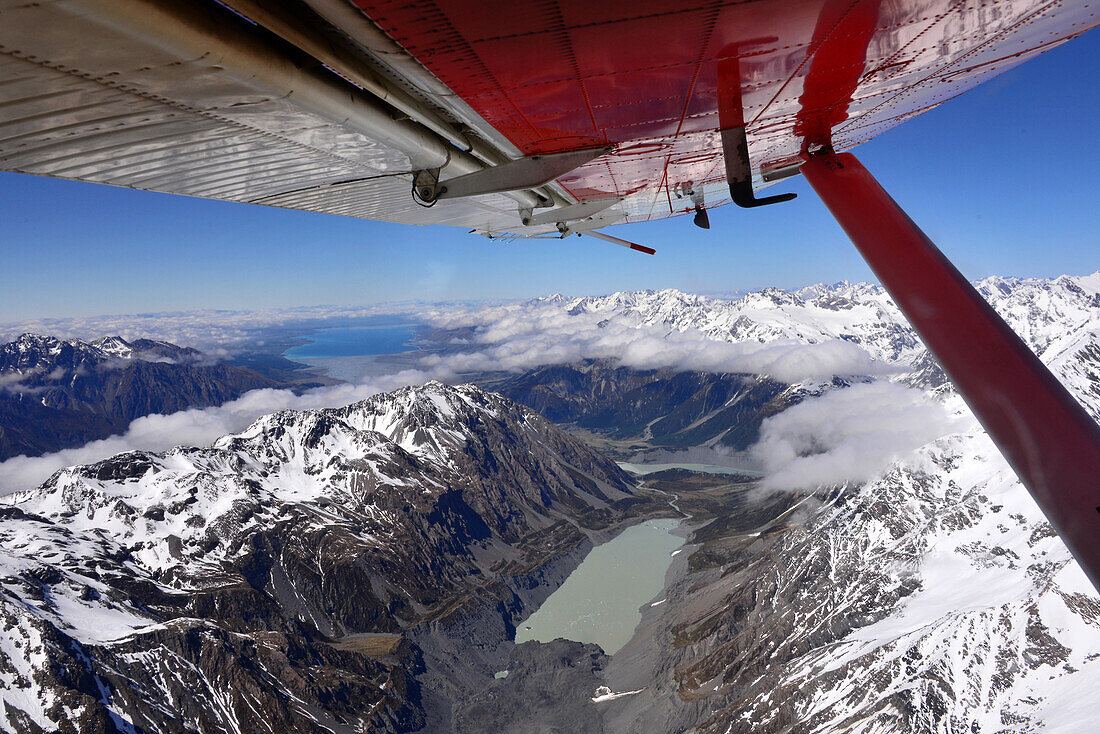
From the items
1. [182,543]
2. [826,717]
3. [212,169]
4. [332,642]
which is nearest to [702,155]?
[212,169]

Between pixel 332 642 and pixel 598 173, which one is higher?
pixel 598 173

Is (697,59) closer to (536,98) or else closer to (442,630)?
(536,98)

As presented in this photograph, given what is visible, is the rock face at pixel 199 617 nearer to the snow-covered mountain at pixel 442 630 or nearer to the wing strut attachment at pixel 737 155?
the snow-covered mountain at pixel 442 630

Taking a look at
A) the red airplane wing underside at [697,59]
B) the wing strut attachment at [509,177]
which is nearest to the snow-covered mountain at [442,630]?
the red airplane wing underside at [697,59]

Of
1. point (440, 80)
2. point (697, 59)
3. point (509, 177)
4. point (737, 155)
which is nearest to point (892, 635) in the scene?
point (737, 155)

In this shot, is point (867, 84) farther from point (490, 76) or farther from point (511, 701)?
point (511, 701)
